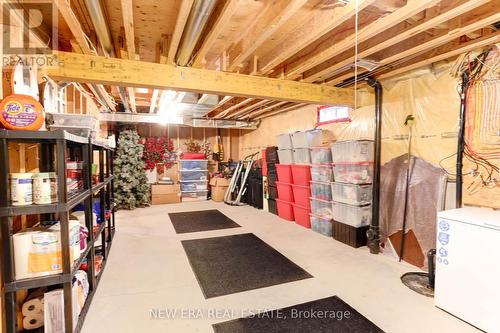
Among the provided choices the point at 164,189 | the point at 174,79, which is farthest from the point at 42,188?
the point at 164,189

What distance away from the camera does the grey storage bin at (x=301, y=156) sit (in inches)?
192

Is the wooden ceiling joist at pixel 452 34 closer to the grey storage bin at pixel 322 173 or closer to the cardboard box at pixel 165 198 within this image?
the grey storage bin at pixel 322 173

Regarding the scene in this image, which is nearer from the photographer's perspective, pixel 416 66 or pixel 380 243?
pixel 416 66

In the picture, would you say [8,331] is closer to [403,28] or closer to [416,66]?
[403,28]

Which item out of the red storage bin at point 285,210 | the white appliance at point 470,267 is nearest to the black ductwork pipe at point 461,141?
the white appliance at point 470,267

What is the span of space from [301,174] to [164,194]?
13.8 feet

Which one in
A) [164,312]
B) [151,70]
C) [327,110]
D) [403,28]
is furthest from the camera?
[327,110]

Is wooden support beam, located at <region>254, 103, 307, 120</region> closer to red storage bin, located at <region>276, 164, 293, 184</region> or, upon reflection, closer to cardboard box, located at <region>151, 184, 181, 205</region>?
red storage bin, located at <region>276, 164, 293, 184</region>

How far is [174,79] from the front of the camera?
9.34 feet

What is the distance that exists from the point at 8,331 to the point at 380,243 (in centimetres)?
397

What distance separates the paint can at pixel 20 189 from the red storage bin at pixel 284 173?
14.0 ft

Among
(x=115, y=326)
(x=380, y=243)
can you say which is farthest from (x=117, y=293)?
(x=380, y=243)

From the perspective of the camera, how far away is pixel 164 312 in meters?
2.21

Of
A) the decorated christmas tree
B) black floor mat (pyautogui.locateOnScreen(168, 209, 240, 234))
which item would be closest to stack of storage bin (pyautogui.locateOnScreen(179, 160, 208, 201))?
the decorated christmas tree
